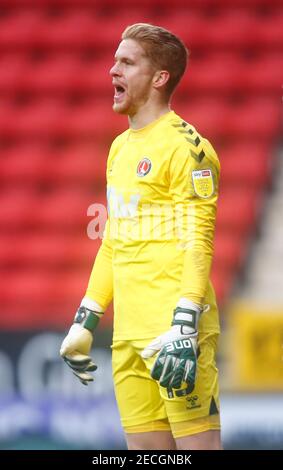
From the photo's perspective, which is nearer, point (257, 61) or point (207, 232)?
point (207, 232)

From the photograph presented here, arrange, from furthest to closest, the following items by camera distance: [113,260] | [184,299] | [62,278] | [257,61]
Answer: [257,61]
[62,278]
[113,260]
[184,299]

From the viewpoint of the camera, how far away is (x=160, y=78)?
3223mm

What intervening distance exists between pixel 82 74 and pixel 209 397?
4932 mm

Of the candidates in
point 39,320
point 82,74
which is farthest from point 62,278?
point 82,74

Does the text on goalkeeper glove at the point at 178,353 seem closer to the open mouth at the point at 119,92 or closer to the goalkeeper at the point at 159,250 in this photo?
the goalkeeper at the point at 159,250

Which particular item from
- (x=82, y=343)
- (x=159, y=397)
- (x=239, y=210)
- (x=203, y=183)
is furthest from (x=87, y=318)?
(x=239, y=210)

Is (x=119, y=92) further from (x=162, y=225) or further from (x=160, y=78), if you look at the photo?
(x=162, y=225)

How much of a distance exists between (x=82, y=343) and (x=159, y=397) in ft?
1.01

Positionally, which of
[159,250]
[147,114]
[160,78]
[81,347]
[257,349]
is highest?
[160,78]

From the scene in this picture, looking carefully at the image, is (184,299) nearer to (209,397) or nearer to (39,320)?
(209,397)

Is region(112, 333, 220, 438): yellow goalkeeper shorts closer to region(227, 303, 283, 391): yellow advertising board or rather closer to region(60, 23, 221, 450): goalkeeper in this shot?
region(60, 23, 221, 450): goalkeeper

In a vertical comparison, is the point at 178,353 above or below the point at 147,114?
below

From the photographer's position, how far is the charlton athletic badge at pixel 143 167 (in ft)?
10.3

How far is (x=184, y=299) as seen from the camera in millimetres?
3018
